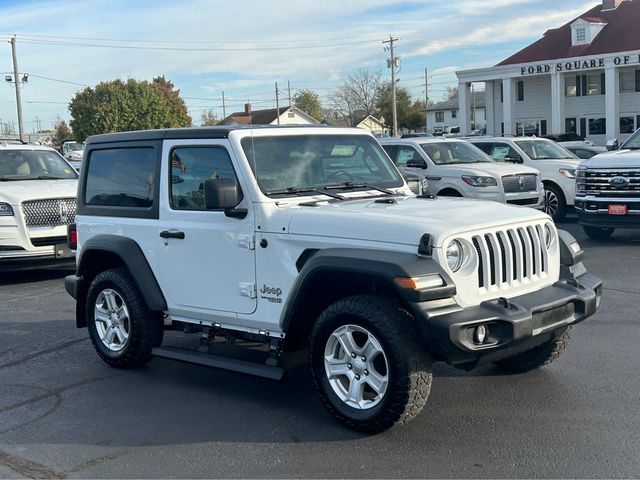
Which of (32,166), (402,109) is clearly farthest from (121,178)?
(402,109)

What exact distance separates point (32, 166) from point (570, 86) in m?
41.3

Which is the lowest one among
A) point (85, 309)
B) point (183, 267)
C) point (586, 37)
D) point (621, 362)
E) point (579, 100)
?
point (621, 362)

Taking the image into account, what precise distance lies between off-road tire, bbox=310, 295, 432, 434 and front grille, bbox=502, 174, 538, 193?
10246 mm

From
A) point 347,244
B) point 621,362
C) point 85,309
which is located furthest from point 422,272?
point 85,309

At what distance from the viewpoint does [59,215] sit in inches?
430

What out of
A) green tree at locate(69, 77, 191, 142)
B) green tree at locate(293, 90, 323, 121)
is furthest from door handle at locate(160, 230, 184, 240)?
green tree at locate(293, 90, 323, 121)

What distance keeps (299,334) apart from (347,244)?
0.82 metres

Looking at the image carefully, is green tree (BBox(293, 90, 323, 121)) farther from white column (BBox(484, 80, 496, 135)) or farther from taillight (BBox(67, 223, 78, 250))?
taillight (BBox(67, 223, 78, 250))

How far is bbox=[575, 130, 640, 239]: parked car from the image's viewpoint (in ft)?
38.2

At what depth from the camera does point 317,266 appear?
4.72m

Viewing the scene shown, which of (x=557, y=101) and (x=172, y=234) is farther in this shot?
(x=557, y=101)

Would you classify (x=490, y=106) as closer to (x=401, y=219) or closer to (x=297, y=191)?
(x=297, y=191)

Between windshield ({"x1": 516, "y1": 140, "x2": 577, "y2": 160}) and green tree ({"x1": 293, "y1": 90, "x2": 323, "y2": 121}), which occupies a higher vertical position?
green tree ({"x1": 293, "y1": 90, "x2": 323, "y2": 121})

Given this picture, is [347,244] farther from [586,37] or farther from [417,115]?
[417,115]
